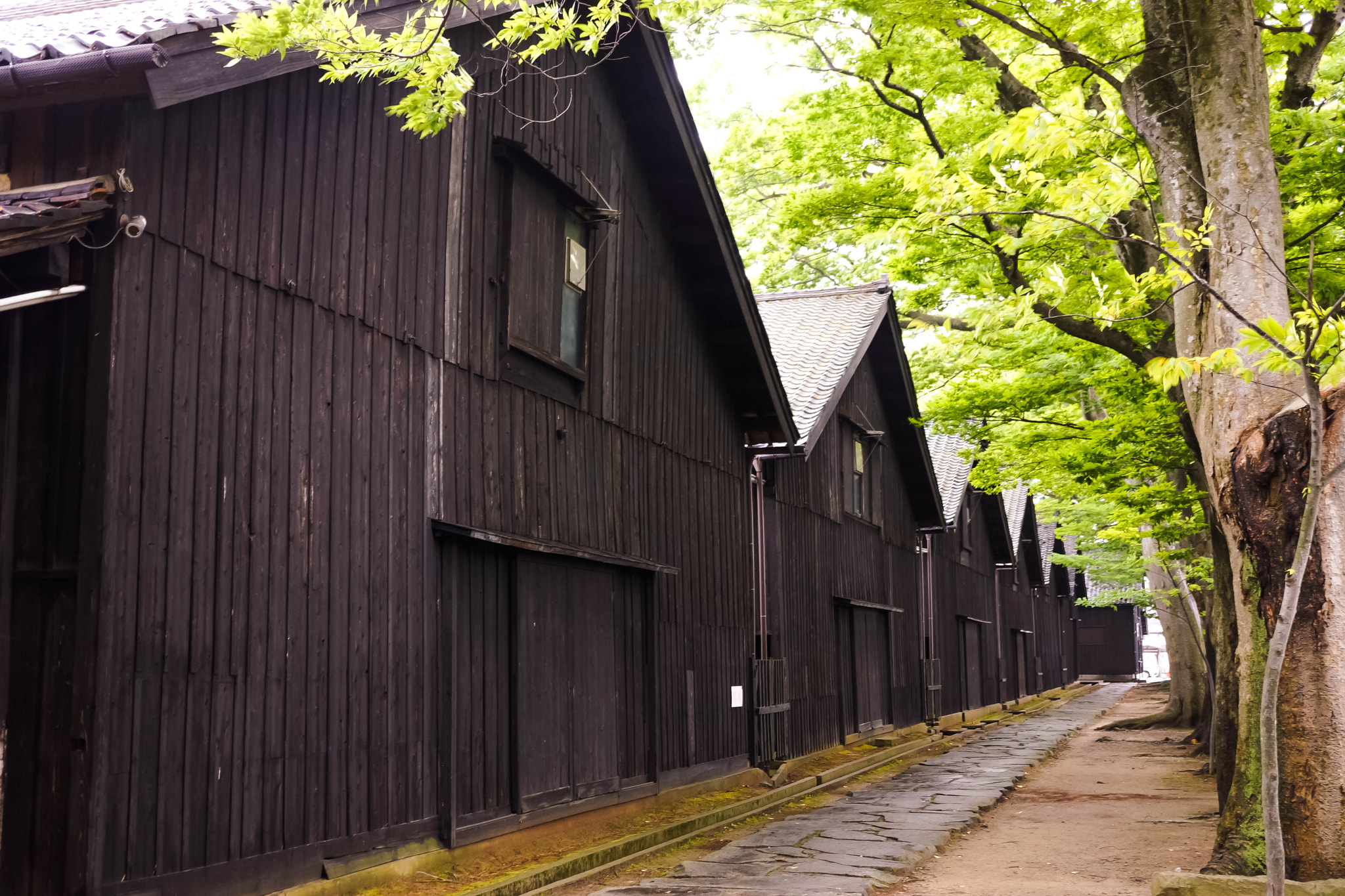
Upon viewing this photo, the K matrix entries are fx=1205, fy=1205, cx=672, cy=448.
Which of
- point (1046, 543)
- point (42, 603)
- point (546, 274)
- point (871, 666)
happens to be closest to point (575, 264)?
point (546, 274)

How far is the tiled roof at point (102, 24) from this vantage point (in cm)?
599

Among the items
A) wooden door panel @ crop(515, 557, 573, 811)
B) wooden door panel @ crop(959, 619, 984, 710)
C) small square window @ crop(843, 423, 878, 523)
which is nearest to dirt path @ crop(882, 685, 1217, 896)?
wooden door panel @ crop(515, 557, 573, 811)

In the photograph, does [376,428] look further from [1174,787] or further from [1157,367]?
[1174,787]

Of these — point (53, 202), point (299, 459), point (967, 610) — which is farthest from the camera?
point (967, 610)

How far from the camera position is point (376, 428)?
8258 mm

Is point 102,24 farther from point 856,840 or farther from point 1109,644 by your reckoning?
point 1109,644

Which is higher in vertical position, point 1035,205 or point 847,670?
point 1035,205

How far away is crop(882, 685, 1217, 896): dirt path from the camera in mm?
9500

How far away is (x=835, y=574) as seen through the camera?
19.6m

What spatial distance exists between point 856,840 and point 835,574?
856 centimetres

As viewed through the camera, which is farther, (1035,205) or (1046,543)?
(1046,543)

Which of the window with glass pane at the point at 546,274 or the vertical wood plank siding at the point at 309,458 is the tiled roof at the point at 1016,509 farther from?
the vertical wood plank siding at the point at 309,458

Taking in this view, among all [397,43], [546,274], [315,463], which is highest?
[546,274]

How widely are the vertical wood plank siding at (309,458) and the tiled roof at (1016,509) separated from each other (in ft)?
95.5
